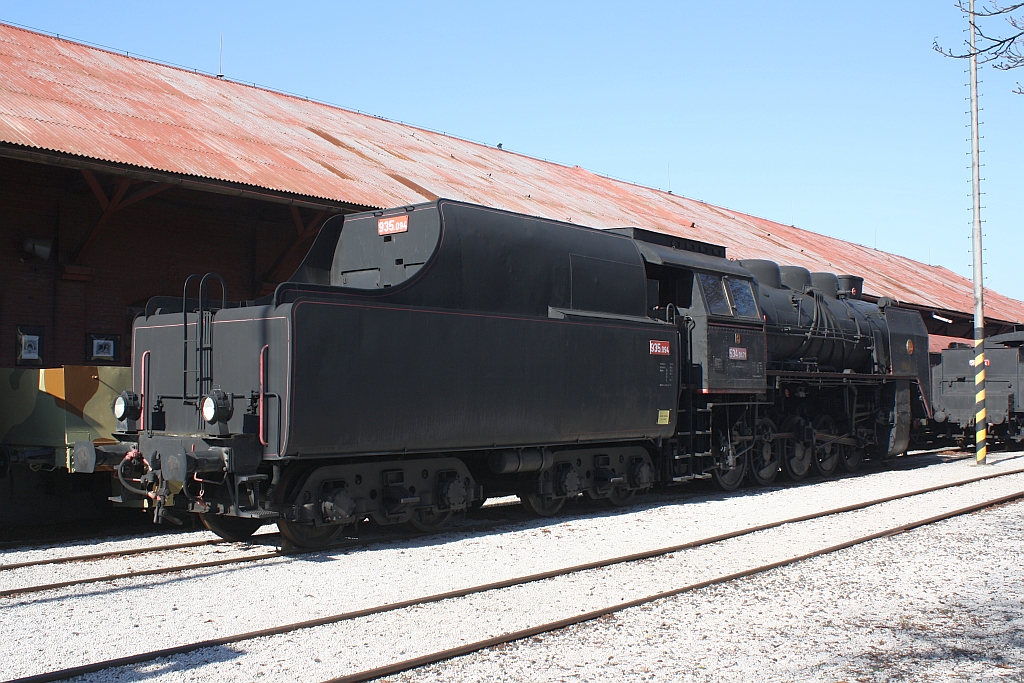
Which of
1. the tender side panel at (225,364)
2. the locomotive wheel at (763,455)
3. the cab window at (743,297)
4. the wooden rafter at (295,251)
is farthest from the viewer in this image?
the wooden rafter at (295,251)

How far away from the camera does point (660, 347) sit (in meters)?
10.9

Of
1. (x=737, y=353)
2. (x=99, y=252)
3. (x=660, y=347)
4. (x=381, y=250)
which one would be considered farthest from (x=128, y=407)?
(x=737, y=353)

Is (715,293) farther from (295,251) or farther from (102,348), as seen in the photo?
(102,348)

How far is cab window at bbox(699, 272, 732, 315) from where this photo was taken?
37.9 feet

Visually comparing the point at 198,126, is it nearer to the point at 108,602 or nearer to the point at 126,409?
the point at 126,409

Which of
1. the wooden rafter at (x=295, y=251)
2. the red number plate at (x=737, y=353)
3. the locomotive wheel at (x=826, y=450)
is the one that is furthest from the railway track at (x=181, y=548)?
the locomotive wheel at (x=826, y=450)

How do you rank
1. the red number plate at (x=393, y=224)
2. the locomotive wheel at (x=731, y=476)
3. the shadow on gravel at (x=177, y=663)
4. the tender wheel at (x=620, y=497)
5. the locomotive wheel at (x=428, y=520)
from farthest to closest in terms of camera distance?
the locomotive wheel at (x=731, y=476) → the tender wheel at (x=620, y=497) → the red number plate at (x=393, y=224) → the locomotive wheel at (x=428, y=520) → the shadow on gravel at (x=177, y=663)

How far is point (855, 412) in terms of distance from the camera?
586 inches

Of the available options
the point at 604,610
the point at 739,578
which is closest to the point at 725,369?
the point at 739,578

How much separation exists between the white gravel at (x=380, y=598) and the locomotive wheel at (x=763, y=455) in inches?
113

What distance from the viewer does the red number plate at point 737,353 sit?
11.7m

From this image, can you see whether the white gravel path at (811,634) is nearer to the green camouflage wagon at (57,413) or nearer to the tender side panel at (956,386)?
the green camouflage wagon at (57,413)

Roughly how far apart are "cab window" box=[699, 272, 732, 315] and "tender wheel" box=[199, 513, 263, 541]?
6.09m

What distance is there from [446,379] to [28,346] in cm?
652
